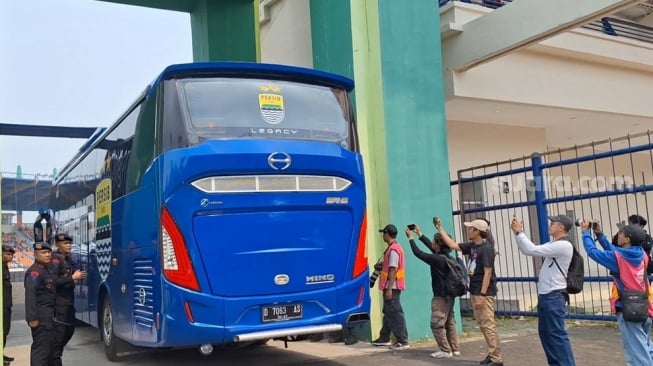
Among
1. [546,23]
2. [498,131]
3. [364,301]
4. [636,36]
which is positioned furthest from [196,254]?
[636,36]

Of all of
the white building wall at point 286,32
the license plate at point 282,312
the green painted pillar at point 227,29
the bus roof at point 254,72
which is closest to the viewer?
the license plate at point 282,312

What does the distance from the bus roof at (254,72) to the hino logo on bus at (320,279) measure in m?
2.26

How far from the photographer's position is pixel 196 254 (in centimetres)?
600

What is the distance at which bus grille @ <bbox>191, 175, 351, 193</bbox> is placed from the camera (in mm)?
6082

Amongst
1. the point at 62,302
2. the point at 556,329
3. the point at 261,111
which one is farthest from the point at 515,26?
the point at 62,302

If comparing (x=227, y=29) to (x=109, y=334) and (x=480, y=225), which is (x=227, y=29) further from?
(x=480, y=225)

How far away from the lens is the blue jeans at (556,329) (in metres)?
5.93

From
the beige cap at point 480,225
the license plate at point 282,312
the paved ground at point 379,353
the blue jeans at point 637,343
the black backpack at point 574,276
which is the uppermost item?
the beige cap at point 480,225

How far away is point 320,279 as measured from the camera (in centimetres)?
652

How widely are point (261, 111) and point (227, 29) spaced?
292 inches

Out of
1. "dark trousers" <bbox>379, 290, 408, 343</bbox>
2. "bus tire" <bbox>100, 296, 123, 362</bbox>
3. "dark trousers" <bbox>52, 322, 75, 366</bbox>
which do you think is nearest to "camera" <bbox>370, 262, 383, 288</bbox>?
"dark trousers" <bbox>379, 290, 408, 343</bbox>

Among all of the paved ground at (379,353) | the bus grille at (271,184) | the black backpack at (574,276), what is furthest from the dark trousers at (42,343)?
the black backpack at (574,276)

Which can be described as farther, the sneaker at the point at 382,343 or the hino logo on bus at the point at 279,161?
the sneaker at the point at 382,343

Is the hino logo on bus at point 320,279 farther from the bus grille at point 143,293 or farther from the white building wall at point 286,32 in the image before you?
the white building wall at point 286,32
